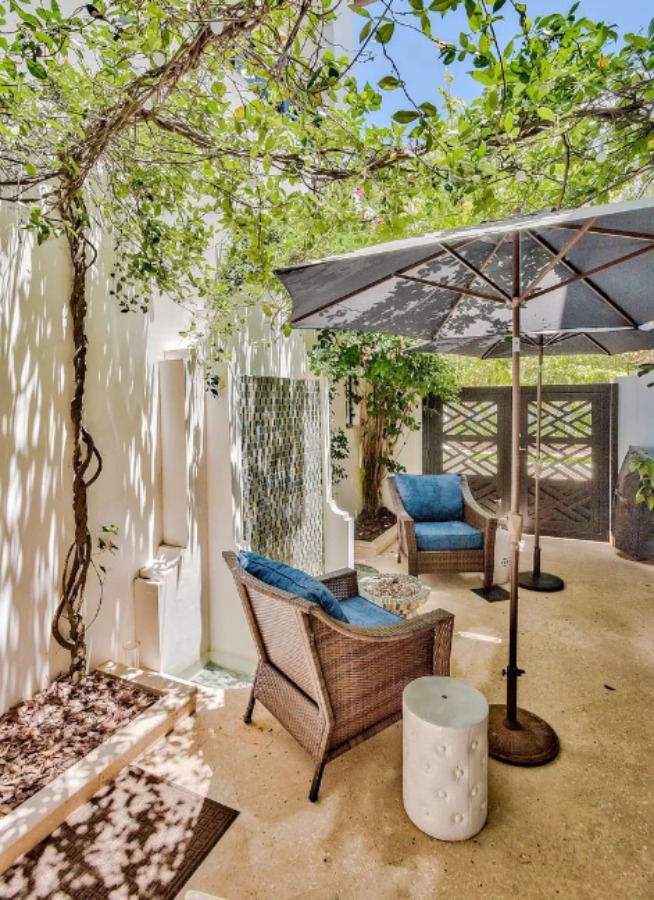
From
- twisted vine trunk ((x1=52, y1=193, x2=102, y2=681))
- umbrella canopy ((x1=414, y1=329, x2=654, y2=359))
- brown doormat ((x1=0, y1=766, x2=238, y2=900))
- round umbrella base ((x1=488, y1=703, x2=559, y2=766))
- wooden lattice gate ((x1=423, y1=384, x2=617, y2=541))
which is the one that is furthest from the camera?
wooden lattice gate ((x1=423, y1=384, x2=617, y2=541))

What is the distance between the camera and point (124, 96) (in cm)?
195

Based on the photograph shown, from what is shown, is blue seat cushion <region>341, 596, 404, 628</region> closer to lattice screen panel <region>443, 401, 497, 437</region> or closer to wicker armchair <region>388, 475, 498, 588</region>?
wicker armchair <region>388, 475, 498, 588</region>

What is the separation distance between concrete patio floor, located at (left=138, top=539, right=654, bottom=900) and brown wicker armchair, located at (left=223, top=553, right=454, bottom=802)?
0.63 ft

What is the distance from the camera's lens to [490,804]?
2.06 metres

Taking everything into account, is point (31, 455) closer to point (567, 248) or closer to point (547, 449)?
point (567, 248)

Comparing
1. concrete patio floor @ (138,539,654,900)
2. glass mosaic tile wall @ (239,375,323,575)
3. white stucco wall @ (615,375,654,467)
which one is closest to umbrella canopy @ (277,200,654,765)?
concrete patio floor @ (138,539,654,900)

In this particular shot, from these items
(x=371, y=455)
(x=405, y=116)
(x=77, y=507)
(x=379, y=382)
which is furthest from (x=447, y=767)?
(x=371, y=455)

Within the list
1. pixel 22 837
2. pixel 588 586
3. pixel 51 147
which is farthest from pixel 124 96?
pixel 588 586

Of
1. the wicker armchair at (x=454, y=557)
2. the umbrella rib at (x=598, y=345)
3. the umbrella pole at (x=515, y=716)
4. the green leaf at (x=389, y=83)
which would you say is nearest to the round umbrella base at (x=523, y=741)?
the umbrella pole at (x=515, y=716)

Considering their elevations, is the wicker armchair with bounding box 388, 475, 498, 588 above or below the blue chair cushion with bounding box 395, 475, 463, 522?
below

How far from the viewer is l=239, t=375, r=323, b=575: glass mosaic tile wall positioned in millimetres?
3760

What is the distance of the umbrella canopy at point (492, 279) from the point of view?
1853 mm

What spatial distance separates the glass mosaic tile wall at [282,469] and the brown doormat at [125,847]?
1788 millimetres

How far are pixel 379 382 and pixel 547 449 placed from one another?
95.8 inches
